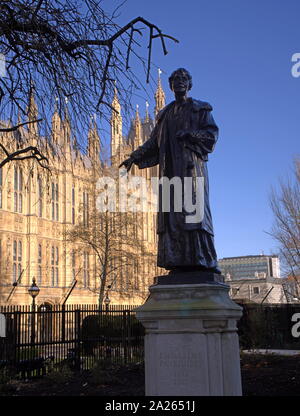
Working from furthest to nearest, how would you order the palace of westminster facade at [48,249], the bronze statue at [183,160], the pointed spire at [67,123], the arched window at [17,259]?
the arched window at [17,259] < the palace of westminster facade at [48,249] < the pointed spire at [67,123] < the bronze statue at [183,160]

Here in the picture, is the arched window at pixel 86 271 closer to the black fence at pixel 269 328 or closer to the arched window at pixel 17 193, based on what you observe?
the arched window at pixel 17 193

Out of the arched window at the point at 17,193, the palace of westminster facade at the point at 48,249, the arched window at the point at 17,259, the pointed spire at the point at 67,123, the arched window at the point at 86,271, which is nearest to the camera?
the pointed spire at the point at 67,123

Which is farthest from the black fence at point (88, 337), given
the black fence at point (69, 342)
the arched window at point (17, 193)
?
the arched window at point (17, 193)

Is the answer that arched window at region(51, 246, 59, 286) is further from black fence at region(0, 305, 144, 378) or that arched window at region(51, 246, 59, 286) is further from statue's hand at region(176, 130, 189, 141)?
statue's hand at region(176, 130, 189, 141)

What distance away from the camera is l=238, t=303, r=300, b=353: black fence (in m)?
18.6

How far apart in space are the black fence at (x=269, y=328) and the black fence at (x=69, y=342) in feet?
13.5

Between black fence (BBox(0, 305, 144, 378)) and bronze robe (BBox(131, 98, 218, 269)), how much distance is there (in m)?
7.76

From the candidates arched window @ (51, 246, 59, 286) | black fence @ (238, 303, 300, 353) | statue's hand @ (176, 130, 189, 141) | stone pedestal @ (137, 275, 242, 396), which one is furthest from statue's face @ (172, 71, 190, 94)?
arched window @ (51, 246, 59, 286)

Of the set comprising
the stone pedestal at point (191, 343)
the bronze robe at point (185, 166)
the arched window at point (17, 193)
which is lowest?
the stone pedestal at point (191, 343)

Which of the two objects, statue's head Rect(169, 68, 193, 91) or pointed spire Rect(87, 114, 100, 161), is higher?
statue's head Rect(169, 68, 193, 91)

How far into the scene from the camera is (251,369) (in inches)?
474

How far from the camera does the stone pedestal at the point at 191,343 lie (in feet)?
17.5
